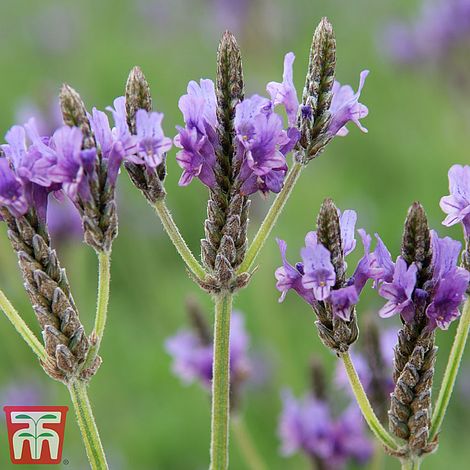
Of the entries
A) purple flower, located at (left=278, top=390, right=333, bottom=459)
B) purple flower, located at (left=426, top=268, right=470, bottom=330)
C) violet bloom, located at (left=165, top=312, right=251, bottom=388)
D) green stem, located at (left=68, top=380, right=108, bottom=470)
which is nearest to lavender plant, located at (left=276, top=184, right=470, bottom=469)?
purple flower, located at (left=426, top=268, right=470, bottom=330)

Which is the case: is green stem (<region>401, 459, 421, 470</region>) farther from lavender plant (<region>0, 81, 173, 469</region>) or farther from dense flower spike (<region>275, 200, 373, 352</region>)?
lavender plant (<region>0, 81, 173, 469</region>)

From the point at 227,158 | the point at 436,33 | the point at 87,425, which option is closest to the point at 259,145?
the point at 227,158

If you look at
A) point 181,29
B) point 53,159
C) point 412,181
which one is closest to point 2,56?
point 181,29

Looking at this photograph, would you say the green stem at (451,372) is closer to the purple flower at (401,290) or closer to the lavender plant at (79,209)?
the purple flower at (401,290)

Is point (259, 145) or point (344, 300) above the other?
point (259, 145)

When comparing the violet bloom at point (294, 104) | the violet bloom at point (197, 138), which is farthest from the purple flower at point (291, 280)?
the violet bloom at point (294, 104)

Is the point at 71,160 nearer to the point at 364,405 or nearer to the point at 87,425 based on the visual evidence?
the point at 87,425
